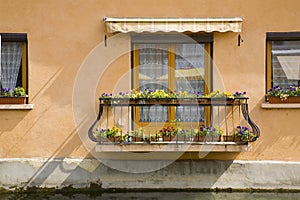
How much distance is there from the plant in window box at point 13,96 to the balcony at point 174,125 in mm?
1473

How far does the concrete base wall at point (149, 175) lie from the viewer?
9758 millimetres

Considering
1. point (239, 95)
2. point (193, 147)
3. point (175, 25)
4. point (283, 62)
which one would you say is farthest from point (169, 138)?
point (283, 62)

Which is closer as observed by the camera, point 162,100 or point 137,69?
point 162,100

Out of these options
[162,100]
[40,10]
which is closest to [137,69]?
[162,100]

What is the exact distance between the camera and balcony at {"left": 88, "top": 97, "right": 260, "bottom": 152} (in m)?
9.16

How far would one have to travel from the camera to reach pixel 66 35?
9.83 m

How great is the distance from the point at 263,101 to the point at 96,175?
3.49 meters

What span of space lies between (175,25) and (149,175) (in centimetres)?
289

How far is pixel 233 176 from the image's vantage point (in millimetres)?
9805

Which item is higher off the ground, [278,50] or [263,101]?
[278,50]

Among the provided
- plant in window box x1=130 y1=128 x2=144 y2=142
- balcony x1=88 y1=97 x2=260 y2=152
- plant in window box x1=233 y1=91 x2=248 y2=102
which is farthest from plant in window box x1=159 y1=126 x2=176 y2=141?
plant in window box x1=233 y1=91 x2=248 y2=102

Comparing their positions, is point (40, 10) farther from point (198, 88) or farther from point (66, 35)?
point (198, 88)

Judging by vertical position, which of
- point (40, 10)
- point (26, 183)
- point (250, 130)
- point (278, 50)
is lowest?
point (26, 183)

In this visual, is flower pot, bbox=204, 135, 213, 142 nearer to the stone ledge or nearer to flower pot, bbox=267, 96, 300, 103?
the stone ledge
